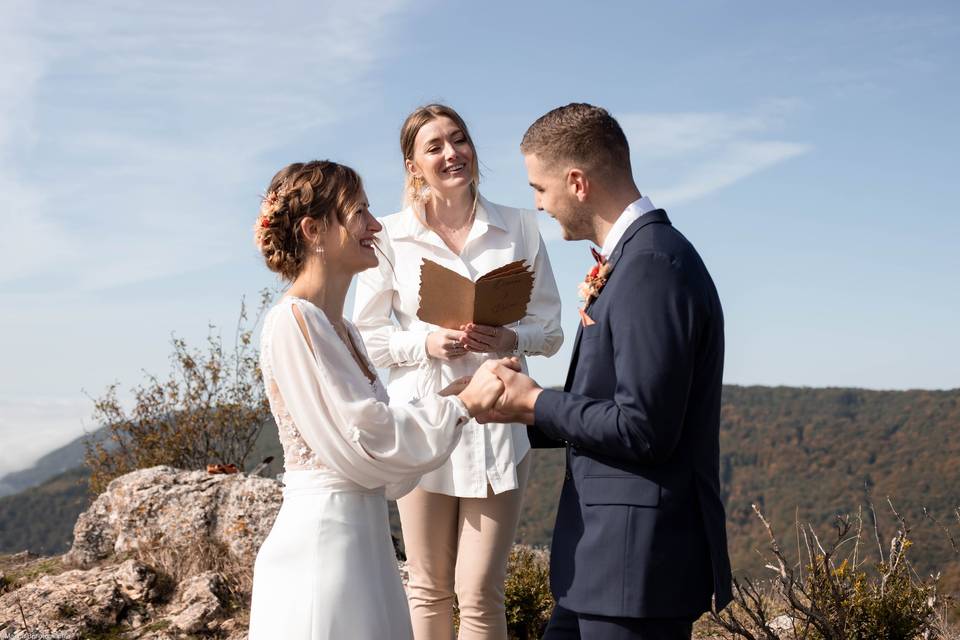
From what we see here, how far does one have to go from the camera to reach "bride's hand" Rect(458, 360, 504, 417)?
3.20 metres

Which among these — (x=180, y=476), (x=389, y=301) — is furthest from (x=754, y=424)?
(x=389, y=301)

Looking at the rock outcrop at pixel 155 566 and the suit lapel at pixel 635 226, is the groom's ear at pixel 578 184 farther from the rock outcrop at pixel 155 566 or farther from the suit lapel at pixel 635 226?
the rock outcrop at pixel 155 566

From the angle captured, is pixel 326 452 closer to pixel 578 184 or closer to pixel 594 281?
pixel 594 281

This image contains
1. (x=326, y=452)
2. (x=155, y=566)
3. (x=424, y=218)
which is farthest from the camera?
(x=155, y=566)

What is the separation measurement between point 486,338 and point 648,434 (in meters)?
1.66

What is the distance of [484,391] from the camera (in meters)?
3.23

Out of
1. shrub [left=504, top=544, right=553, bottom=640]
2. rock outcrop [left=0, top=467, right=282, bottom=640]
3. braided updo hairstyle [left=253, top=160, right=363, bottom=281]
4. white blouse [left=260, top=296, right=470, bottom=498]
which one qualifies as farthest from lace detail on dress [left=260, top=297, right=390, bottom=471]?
rock outcrop [left=0, top=467, right=282, bottom=640]

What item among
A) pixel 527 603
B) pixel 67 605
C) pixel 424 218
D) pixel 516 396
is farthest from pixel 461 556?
pixel 67 605

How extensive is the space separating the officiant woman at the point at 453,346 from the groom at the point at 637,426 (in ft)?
4.05

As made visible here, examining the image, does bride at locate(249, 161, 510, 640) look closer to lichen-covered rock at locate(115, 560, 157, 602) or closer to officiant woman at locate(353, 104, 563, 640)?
officiant woman at locate(353, 104, 563, 640)

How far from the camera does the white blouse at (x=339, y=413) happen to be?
3182mm

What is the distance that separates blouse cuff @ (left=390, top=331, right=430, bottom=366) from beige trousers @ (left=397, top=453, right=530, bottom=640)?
0.60 metres

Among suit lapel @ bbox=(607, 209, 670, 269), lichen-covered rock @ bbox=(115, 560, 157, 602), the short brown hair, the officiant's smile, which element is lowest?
lichen-covered rock @ bbox=(115, 560, 157, 602)

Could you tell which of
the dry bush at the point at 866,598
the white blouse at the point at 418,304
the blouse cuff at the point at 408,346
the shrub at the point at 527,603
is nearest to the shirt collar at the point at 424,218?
the white blouse at the point at 418,304
